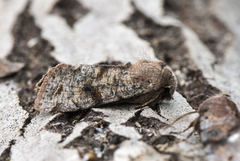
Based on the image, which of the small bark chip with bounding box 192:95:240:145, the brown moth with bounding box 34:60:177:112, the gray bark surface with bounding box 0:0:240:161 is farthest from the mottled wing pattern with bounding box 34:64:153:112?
the small bark chip with bounding box 192:95:240:145

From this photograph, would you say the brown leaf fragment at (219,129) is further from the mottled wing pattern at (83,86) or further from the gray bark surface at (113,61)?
the mottled wing pattern at (83,86)

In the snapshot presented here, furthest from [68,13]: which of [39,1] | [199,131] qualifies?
[199,131]

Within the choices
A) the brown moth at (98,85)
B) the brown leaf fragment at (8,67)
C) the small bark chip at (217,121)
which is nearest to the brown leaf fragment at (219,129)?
the small bark chip at (217,121)

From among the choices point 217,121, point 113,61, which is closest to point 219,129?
point 217,121

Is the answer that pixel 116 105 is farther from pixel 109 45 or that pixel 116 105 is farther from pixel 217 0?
pixel 217 0

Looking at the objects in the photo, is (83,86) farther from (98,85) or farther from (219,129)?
(219,129)

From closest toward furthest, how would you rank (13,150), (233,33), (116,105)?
(13,150) < (116,105) < (233,33)
